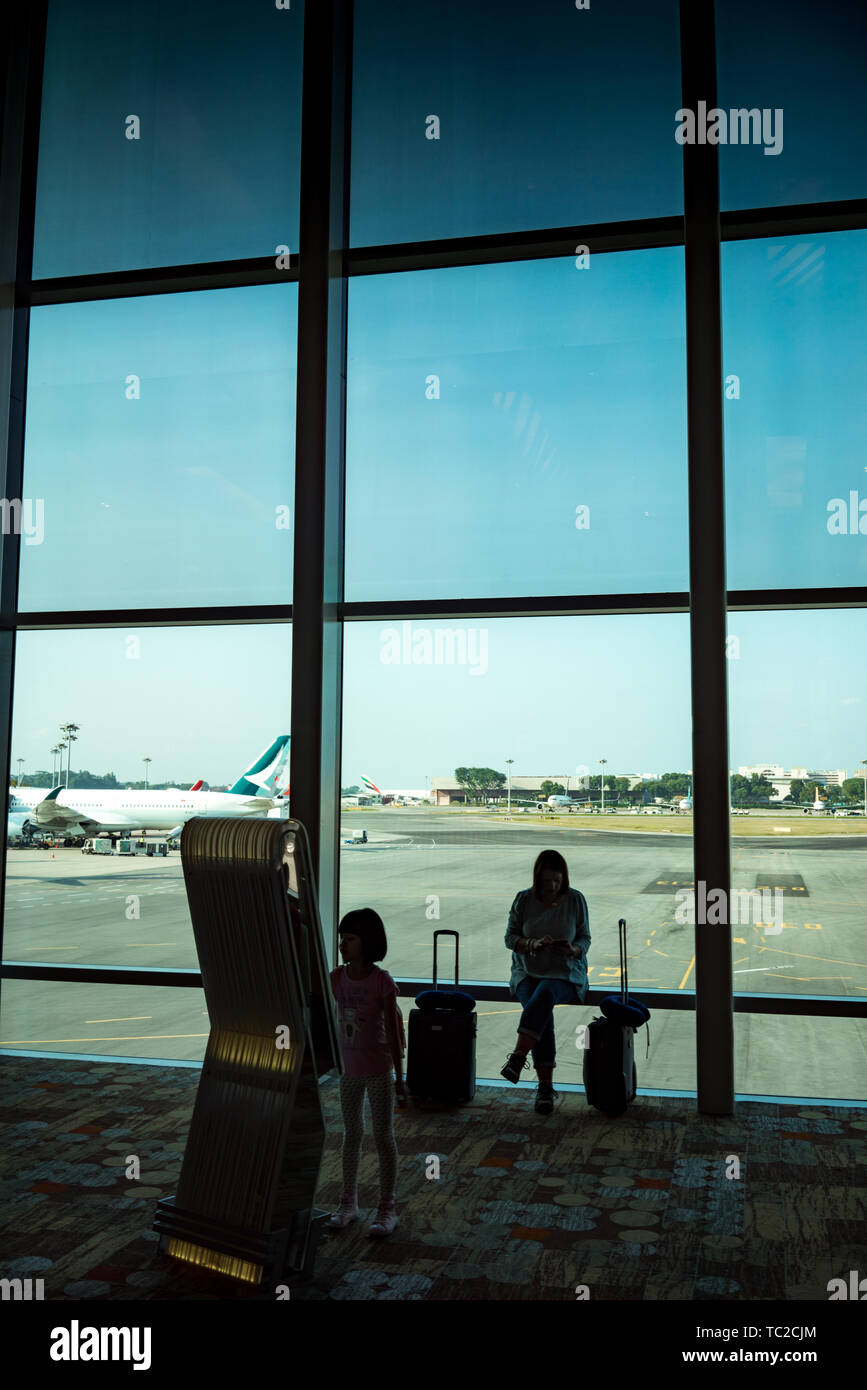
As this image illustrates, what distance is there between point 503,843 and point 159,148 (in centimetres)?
577

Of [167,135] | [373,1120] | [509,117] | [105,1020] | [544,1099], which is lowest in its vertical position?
[544,1099]

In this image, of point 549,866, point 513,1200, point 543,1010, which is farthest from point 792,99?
point 513,1200

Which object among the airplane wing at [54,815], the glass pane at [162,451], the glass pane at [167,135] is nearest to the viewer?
the glass pane at [162,451]

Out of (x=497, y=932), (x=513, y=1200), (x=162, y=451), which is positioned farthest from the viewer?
(x=162, y=451)

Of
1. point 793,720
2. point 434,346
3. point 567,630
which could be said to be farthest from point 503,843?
point 434,346

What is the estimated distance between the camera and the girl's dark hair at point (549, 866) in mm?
5812

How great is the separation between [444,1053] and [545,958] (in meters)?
0.80

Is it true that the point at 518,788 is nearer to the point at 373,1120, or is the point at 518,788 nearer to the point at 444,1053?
the point at 444,1053

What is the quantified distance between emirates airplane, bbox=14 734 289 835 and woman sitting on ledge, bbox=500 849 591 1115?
185 cm

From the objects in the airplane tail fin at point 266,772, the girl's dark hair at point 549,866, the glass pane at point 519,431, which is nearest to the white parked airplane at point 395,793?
the airplane tail fin at point 266,772

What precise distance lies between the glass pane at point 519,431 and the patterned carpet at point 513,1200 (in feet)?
10.6

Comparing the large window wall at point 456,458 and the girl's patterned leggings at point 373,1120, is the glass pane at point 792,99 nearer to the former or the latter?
the large window wall at point 456,458

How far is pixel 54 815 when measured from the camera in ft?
23.5
